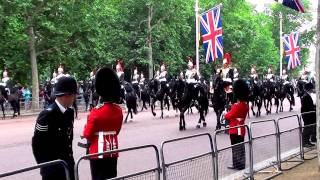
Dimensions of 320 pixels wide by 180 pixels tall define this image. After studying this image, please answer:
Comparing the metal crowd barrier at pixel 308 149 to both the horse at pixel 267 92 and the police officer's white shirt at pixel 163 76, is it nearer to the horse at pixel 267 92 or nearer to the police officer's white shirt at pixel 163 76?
the police officer's white shirt at pixel 163 76

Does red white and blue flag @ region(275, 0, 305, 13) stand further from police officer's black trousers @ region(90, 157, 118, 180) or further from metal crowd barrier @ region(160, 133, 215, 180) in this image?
police officer's black trousers @ region(90, 157, 118, 180)

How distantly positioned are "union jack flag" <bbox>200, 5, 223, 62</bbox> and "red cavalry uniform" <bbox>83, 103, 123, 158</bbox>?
22.1 metres

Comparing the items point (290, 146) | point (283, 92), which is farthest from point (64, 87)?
point (283, 92)

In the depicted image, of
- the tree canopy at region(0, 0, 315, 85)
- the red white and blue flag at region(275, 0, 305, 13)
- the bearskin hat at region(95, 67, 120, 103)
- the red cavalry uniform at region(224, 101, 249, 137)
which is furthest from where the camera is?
the tree canopy at region(0, 0, 315, 85)

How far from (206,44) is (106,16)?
1420cm

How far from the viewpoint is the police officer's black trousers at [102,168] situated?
610 centimetres

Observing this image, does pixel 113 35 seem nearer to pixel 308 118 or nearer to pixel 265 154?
pixel 308 118

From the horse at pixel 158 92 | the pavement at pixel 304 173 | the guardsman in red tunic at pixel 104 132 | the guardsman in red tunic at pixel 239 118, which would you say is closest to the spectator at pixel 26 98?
the horse at pixel 158 92

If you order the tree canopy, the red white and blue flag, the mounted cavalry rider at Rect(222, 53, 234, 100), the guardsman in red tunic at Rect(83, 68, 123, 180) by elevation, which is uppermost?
the tree canopy

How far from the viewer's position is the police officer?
17.7 feet

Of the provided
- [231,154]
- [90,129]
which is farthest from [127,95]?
[90,129]

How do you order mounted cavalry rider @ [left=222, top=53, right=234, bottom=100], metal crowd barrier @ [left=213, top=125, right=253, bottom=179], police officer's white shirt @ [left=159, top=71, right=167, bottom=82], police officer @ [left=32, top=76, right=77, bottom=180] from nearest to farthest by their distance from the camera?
police officer @ [left=32, top=76, right=77, bottom=180] → metal crowd barrier @ [left=213, top=125, right=253, bottom=179] → mounted cavalry rider @ [left=222, top=53, right=234, bottom=100] → police officer's white shirt @ [left=159, top=71, right=167, bottom=82]

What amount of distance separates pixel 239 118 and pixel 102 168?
4.82 meters

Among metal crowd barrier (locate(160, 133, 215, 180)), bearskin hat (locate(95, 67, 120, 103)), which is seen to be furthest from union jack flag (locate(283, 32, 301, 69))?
bearskin hat (locate(95, 67, 120, 103))
